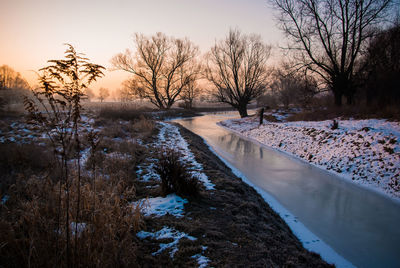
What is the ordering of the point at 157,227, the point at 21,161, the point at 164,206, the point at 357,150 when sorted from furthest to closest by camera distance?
the point at 357,150 < the point at 21,161 < the point at 164,206 < the point at 157,227

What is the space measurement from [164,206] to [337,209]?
4427mm

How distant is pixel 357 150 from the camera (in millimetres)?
7406

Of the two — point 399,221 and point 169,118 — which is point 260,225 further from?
point 169,118

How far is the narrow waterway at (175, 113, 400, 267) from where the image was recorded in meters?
3.70

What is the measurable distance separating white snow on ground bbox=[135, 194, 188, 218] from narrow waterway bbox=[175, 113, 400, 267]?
8.15 feet

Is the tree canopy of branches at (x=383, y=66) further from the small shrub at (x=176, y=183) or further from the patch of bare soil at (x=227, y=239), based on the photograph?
the small shrub at (x=176, y=183)

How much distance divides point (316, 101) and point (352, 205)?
22926mm

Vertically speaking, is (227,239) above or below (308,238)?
above

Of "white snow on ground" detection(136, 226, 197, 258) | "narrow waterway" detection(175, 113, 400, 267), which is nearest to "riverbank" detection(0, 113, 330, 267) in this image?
"white snow on ground" detection(136, 226, 197, 258)

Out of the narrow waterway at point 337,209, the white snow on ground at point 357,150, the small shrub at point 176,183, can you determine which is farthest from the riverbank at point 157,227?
the white snow on ground at point 357,150

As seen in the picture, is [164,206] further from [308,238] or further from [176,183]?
[308,238]

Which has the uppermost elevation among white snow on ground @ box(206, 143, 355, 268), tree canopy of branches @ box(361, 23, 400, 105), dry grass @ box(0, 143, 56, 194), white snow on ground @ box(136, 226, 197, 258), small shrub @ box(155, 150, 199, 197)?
tree canopy of branches @ box(361, 23, 400, 105)

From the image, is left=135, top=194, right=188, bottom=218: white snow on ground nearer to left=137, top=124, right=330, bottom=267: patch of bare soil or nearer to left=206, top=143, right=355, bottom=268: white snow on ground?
left=137, top=124, right=330, bottom=267: patch of bare soil

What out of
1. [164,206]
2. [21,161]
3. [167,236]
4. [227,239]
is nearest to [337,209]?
[227,239]
